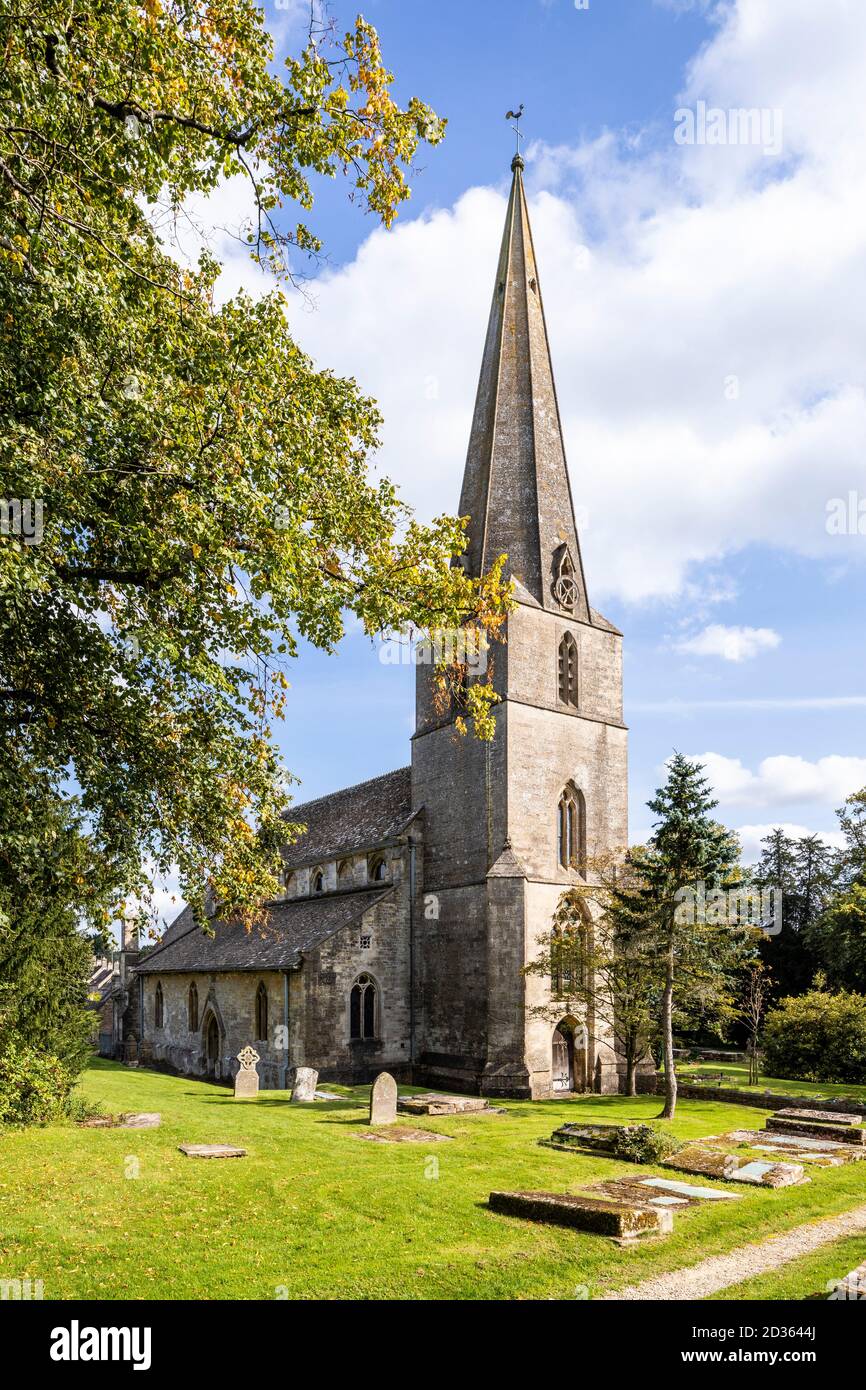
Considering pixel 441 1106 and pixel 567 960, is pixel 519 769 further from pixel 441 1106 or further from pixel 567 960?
pixel 441 1106

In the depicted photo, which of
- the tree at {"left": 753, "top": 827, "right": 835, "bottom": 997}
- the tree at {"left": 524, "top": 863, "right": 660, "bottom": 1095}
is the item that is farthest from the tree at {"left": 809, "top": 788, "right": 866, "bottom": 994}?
the tree at {"left": 524, "top": 863, "right": 660, "bottom": 1095}

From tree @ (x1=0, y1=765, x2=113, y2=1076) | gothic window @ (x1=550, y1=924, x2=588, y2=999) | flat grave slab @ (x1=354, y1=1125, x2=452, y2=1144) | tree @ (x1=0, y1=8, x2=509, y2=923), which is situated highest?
tree @ (x1=0, y1=8, x2=509, y2=923)

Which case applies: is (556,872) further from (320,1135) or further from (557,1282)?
(557,1282)

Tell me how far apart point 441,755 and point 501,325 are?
15.5 m

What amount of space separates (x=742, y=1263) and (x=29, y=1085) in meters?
11.2

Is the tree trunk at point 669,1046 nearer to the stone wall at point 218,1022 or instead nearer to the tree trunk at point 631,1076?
the tree trunk at point 631,1076

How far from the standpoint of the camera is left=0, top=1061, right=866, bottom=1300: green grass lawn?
8.62 metres

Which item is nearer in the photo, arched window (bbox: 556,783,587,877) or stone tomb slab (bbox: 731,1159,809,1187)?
stone tomb slab (bbox: 731,1159,809,1187)

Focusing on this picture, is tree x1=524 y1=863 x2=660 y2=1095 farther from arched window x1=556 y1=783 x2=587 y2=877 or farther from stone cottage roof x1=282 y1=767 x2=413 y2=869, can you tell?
stone cottage roof x1=282 y1=767 x2=413 y2=869

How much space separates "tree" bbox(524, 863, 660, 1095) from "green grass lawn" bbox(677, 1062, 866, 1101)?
4.28 metres

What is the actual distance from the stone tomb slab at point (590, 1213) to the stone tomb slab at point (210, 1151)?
469 centimetres

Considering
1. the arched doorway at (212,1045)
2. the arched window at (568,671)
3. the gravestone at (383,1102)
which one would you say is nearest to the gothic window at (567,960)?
the gravestone at (383,1102)

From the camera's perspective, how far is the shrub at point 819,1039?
29.4 m

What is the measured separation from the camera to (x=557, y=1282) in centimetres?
882
